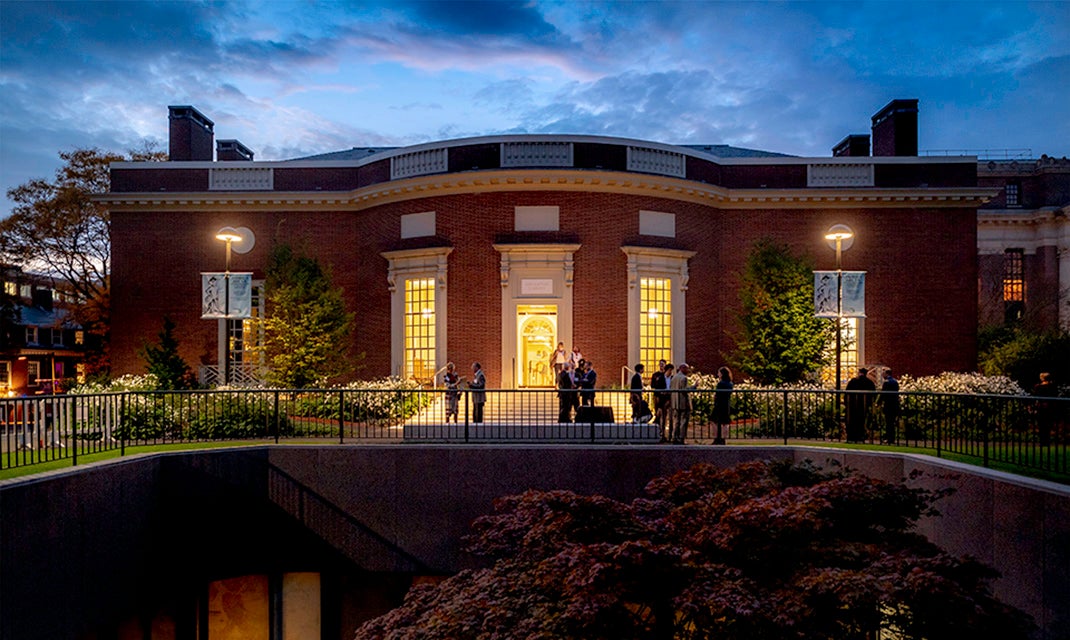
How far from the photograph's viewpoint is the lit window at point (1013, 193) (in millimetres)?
44656

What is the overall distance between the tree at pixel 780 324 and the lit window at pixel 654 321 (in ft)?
8.44

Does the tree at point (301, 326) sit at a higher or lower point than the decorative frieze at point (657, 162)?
lower

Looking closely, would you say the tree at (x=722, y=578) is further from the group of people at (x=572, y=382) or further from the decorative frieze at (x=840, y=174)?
the decorative frieze at (x=840, y=174)

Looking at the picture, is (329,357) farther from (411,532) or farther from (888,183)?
(888,183)

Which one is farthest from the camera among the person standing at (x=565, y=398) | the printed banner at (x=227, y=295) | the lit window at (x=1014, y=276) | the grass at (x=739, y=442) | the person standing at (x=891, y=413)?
the lit window at (x=1014, y=276)

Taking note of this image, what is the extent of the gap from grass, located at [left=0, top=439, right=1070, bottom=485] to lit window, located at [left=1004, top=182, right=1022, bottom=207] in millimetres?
41153

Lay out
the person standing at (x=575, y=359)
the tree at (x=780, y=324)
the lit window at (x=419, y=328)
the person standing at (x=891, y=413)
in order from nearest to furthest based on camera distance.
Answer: the person standing at (x=891, y=413), the person standing at (x=575, y=359), the tree at (x=780, y=324), the lit window at (x=419, y=328)

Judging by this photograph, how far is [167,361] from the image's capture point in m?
22.8

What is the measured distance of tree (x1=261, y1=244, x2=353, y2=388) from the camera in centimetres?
2052

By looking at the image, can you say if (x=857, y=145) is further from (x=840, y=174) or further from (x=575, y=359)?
(x=575, y=359)

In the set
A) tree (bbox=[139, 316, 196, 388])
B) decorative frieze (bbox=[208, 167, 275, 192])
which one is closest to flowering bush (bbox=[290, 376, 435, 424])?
tree (bbox=[139, 316, 196, 388])

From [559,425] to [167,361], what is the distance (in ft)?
52.0

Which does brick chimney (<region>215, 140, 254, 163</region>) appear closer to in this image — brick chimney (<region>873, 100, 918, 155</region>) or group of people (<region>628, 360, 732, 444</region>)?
group of people (<region>628, 360, 732, 444</region>)

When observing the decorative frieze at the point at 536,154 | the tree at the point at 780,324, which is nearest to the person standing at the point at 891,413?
the tree at the point at 780,324
